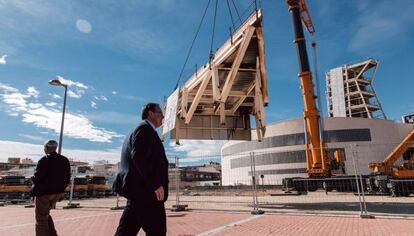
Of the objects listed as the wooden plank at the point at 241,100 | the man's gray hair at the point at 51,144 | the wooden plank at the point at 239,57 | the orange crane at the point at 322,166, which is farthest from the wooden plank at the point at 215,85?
the man's gray hair at the point at 51,144

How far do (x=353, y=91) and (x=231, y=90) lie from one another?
66.7m

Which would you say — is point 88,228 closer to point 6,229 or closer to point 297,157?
point 6,229

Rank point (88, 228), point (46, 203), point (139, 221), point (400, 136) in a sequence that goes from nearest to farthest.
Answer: point (139, 221)
point (46, 203)
point (88, 228)
point (400, 136)

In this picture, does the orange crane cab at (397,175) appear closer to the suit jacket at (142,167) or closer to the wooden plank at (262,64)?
the wooden plank at (262,64)

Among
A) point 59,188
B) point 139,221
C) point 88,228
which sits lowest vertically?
point 88,228

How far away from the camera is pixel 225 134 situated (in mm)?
18781

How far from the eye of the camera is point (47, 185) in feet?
15.0

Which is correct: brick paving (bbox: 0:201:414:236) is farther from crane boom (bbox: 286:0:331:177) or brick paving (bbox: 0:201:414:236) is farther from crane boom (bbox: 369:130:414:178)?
crane boom (bbox: 369:130:414:178)

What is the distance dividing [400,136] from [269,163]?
23.3 m

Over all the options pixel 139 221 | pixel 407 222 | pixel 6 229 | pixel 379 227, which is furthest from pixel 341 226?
pixel 6 229

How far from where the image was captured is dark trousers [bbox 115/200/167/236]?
261cm

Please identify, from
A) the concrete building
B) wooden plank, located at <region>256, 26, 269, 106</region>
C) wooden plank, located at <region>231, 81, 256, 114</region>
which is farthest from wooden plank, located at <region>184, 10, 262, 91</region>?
the concrete building

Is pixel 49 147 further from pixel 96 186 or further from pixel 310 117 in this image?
pixel 96 186

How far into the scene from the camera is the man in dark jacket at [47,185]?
4508mm
